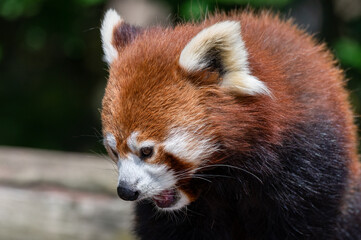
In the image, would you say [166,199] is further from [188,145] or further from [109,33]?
[109,33]

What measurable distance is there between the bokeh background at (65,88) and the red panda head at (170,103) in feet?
1.69

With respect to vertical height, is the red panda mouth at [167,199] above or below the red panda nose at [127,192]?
below

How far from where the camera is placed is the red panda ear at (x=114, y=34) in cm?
275

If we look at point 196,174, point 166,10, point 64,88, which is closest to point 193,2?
point 166,10

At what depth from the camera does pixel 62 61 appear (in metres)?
6.66

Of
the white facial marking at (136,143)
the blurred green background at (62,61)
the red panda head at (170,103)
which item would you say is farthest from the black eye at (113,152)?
the blurred green background at (62,61)

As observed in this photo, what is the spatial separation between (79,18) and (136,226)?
265 centimetres

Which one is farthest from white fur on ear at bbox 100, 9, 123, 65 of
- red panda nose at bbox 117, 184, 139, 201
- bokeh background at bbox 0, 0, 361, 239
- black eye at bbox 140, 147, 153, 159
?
red panda nose at bbox 117, 184, 139, 201

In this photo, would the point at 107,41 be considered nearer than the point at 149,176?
No

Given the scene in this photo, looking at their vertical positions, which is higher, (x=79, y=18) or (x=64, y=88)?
(x=79, y=18)

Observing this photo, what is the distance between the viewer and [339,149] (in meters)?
2.89

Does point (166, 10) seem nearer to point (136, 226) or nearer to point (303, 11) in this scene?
point (303, 11)

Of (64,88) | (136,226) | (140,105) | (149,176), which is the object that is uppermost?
(140,105)

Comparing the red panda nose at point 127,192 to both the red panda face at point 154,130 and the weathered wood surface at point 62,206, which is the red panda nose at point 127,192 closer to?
the red panda face at point 154,130
